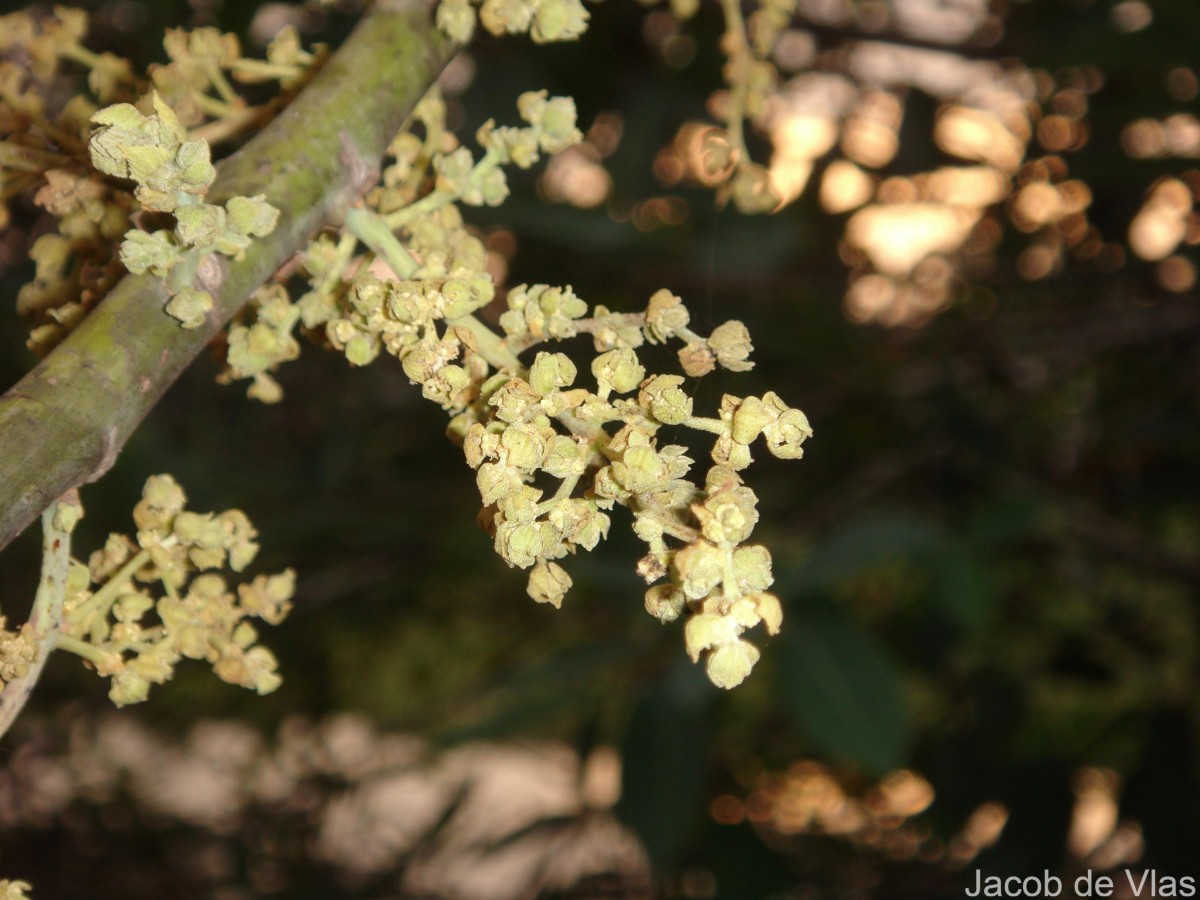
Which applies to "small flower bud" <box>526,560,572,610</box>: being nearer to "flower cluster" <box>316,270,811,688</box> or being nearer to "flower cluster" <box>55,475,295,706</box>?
"flower cluster" <box>316,270,811,688</box>

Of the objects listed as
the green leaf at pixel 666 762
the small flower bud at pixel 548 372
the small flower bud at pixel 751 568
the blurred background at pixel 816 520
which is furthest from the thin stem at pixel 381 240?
the green leaf at pixel 666 762

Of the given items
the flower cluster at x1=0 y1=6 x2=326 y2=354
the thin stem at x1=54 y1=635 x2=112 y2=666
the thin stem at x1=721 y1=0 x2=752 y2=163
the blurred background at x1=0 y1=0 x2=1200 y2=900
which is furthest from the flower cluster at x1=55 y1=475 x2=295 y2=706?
the blurred background at x1=0 y1=0 x2=1200 y2=900

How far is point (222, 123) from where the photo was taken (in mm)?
635

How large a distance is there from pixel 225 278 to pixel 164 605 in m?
0.18

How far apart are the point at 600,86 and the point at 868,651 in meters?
Answer: 1.21

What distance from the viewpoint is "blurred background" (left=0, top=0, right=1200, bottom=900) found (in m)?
1.82

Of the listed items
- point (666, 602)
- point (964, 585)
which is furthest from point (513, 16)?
point (964, 585)

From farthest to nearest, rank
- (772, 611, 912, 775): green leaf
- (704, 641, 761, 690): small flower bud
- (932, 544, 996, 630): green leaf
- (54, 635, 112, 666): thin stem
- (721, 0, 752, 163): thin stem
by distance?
(932, 544, 996, 630): green leaf < (772, 611, 912, 775): green leaf < (721, 0, 752, 163): thin stem < (54, 635, 112, 666): thin stem < (704, 641, 761, 690): small flower bud

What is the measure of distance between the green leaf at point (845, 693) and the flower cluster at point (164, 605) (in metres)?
1.12

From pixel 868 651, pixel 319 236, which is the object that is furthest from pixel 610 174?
pixel 319 236

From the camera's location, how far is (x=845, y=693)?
5.25 feet

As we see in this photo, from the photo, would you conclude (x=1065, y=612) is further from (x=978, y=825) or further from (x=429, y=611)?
(x=429, y=611)

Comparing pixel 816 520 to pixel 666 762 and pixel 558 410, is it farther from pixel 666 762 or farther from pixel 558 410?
pixel 558 410

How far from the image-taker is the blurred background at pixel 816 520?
1.82 meters
